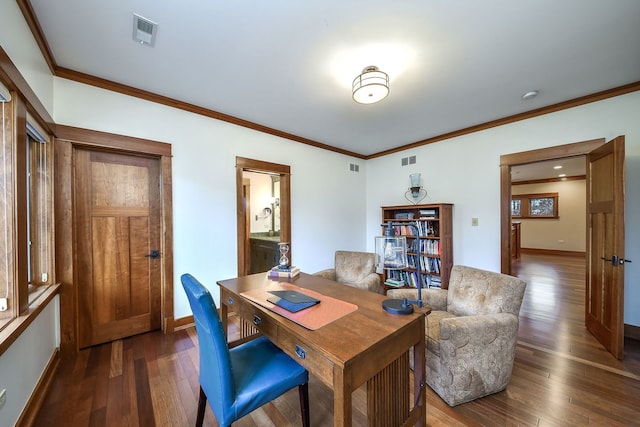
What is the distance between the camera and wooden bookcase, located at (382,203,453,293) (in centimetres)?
A: 375

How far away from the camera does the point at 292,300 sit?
59.2 inches

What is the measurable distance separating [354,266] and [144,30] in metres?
2.98

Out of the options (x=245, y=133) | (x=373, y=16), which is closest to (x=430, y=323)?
(x=373, y=16)

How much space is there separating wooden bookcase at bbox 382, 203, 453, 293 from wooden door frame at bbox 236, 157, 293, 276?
5.77ft

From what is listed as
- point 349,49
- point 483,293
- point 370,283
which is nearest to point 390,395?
point 483,293

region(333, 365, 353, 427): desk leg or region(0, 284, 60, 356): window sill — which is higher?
region(0, 284, 60, 356): window sill

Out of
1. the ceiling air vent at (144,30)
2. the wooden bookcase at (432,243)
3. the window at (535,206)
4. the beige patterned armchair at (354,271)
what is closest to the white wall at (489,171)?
the wooden bookcase at (432,243)

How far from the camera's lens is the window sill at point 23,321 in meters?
1.29

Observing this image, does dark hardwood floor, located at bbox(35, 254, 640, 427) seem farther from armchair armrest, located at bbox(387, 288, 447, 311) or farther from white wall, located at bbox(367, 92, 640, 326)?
white wall, located at bbox(367, 92, 640, 326)

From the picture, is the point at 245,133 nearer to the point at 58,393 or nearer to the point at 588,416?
the point at 58,393

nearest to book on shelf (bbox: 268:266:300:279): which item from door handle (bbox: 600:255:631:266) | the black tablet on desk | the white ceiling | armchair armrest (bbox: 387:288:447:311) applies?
the black tablet on desk

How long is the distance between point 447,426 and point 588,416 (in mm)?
961

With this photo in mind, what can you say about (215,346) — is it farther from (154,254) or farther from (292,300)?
(154,254)

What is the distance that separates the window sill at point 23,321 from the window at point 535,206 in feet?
33.6
